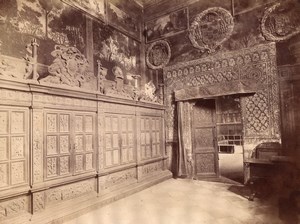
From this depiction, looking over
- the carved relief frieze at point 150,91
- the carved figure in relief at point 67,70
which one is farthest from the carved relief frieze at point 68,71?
the carved relief frieze at point 150,91

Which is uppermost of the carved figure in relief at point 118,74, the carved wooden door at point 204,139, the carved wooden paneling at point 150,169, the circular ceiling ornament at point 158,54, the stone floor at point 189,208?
the circular ceiling ornament at point 158,54

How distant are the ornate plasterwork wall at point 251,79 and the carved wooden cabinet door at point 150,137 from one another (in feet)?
5.82

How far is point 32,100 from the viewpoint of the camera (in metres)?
3.90

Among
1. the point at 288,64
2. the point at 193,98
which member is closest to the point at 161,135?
the point at 193,98

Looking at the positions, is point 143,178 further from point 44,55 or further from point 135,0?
point 135,0

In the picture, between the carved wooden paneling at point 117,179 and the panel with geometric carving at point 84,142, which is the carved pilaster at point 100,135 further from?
the carved wooden paneling at point 117,179

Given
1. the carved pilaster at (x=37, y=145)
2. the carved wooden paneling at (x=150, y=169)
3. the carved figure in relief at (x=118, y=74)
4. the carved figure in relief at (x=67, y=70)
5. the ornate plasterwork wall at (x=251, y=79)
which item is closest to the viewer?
the carved pilaster at (x=37, y=145)

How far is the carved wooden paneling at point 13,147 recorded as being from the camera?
3.54 metres

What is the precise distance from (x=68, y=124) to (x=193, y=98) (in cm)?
410

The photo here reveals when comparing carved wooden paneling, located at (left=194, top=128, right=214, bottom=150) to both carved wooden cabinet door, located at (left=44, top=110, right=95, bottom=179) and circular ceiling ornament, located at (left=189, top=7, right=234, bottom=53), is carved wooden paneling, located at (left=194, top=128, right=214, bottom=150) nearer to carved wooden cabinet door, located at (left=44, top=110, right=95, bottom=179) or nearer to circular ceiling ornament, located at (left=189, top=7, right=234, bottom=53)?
circular ceiling ornament, located at (left=189, top=7, right=234, bottom=53)

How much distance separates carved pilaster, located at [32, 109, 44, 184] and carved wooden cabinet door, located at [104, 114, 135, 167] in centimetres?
163

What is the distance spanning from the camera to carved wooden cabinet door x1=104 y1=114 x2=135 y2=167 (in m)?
5.45

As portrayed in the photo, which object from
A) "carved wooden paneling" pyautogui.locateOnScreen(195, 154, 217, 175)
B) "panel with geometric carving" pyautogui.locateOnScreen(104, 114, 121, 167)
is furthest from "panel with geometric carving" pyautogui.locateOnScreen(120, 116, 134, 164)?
"carved wooden paneling" pyautogui.locateOnScreen(195, 154, 217, 175)

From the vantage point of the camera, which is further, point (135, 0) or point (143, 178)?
point (135, 0)
